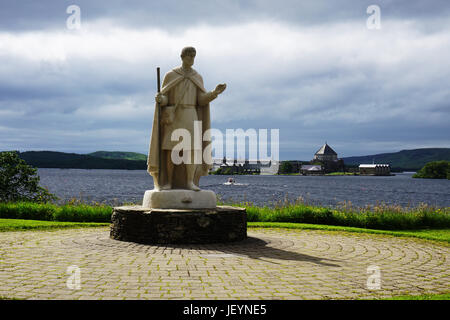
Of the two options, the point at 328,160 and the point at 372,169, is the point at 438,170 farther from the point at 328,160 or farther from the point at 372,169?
the point at 328,160

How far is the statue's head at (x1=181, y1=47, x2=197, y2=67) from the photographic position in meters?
9.25

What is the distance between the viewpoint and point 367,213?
14492 millimetres

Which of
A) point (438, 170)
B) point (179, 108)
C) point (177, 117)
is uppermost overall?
point (179, 108)

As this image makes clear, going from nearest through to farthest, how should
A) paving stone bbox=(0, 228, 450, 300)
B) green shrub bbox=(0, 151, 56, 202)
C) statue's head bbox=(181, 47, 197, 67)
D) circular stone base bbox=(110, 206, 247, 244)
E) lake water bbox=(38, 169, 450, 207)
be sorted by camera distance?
paving stone bbox=(0, 228, 450, 300), circular stone base bbox=(110, 206, 247, 244), statue's head bbox=(181, 47, 197, 67), green shrub bbox=(0, 151, 56, 202), lake water bbox=(38, 169, 450, 207)

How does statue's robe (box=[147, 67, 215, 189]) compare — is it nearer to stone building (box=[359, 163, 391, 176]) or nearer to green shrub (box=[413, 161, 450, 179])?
green shrub (box=[413, 161, 450, 179])

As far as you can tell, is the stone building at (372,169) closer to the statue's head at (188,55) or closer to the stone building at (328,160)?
the stone building at (328,160)

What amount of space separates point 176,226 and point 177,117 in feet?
8.43

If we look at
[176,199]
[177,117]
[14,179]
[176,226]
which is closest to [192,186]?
[176,199]

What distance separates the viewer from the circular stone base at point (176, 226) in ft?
26.8

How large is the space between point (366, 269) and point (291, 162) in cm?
15388

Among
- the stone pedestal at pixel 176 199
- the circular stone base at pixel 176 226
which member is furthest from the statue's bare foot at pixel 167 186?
the circular stone base at pixel 176 226

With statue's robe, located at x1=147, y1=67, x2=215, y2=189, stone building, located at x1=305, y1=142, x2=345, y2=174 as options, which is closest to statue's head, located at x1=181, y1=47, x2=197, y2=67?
statue's robe, located at x1=147, y1=67, x2=215, y2=189

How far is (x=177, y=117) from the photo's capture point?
9320 millimetres

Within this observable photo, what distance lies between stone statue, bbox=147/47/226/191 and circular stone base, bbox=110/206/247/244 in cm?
105
